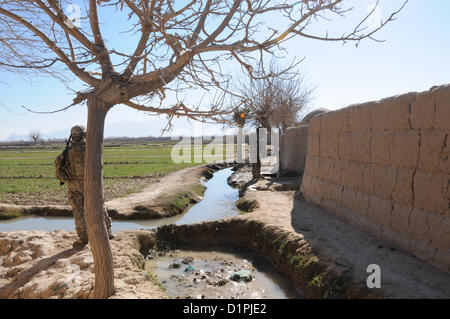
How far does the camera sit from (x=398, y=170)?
204 inches

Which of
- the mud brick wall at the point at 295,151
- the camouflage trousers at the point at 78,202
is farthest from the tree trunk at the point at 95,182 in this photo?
the mud brick wall at the point at 295,151

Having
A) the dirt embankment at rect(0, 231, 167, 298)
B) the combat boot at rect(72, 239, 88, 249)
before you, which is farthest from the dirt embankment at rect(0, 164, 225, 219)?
the combat boot at rect(72, 239, 88, 249)

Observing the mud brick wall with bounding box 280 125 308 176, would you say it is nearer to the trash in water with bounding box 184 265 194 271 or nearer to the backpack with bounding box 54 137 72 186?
the trash in water with bounding box 184 265 194 271

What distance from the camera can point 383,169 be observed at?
18.4 ft

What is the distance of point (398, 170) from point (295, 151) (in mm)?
9745

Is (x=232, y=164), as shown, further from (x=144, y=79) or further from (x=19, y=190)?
(x=144, y=79)

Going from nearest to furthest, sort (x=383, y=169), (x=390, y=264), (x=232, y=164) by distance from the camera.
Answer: (x=390, y=264) < (x=383, y=169) < (x=232, y=164)

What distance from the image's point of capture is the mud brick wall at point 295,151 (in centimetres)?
1435

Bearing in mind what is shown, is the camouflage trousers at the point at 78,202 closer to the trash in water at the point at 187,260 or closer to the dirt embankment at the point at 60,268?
the dirt embankment at the point at 60,268

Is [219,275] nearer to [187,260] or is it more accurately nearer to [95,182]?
[187,260]

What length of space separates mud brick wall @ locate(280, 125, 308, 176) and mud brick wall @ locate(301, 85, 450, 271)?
6.52 metres

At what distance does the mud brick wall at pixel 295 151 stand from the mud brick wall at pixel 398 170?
21.4ft
